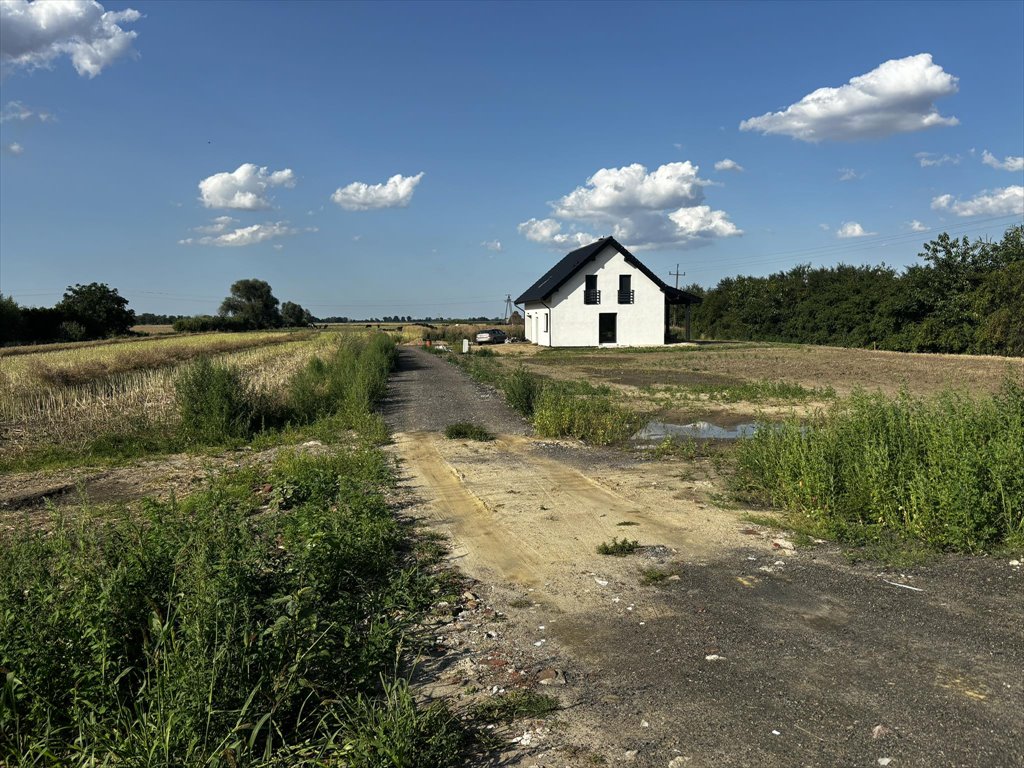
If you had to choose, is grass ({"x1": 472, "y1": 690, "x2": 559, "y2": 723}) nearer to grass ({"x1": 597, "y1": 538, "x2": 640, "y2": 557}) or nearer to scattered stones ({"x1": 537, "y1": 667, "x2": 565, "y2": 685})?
scattered stones ({"x1": 537, "y1": 667, "x2": 565, "y2": 685})

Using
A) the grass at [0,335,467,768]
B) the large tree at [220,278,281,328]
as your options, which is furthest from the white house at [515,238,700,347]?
the large tree at [220,278,281,328]

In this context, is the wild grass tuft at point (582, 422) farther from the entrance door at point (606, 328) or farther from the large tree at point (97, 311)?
the large tree at point (97, 311)

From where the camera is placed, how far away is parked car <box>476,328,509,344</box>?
5334 cm

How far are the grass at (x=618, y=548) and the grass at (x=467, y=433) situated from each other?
236 inches

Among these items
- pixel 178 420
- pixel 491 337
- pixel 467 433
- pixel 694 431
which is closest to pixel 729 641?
pixel 467 433

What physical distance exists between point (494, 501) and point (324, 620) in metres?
4.09

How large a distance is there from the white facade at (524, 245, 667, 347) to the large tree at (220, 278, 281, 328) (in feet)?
256

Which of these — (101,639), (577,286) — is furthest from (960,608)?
(577,286)

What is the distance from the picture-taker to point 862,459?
6.90 metres

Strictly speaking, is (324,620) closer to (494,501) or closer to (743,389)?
(494,501)

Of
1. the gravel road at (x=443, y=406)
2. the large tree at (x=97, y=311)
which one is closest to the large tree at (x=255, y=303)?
the large tree at (x=97, y=311)

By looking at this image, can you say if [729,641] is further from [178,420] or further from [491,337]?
[491,337]

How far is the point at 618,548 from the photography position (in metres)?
6.08

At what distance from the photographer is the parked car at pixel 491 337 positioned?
5334 centimetres
